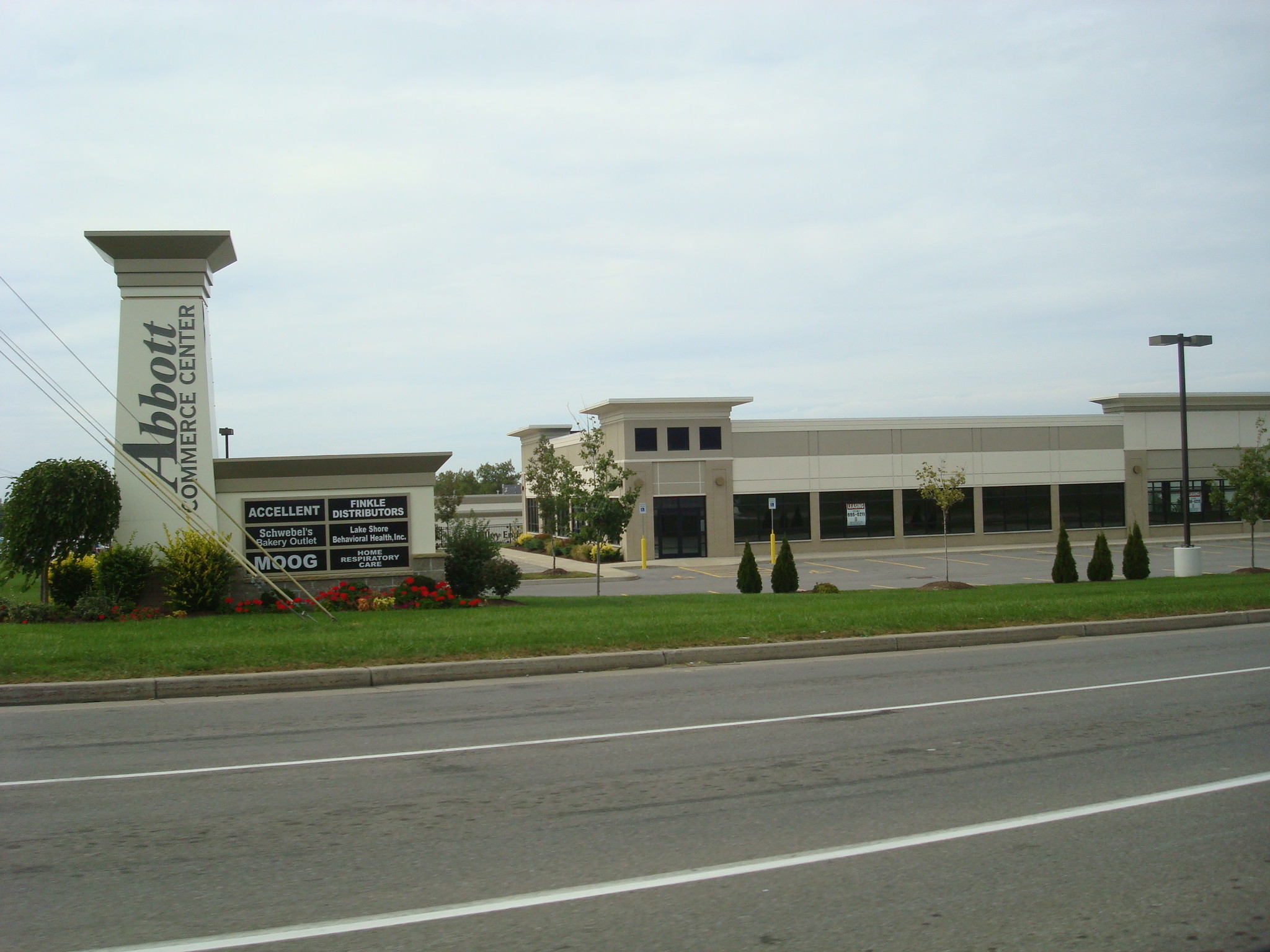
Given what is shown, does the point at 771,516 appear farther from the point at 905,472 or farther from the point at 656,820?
the point at 656,820

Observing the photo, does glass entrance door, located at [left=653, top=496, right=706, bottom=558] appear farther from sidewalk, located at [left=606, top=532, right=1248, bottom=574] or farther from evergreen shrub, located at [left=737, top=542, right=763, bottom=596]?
evergreen shrub, located at [left=737, top=542, right=763, bottom=596]

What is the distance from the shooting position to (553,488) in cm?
4500

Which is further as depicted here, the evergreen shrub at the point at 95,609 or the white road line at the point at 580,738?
the evergreen shrub at the point at 95,609

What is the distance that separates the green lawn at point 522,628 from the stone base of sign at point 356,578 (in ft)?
4.54

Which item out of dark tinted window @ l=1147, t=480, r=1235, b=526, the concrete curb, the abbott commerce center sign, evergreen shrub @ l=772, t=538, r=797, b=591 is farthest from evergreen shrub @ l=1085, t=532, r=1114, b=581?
dark tinted window @ l=1147, t=480, r=1235, b=526

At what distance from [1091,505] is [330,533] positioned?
4043 cm

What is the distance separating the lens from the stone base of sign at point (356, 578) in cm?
1814

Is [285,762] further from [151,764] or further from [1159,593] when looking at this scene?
[1159,593]

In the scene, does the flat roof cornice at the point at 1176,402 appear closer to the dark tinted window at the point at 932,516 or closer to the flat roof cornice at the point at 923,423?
the flat roof cornice at the point at 923,423

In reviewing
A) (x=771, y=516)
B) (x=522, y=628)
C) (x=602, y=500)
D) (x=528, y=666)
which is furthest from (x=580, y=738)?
(x=771, y=516)

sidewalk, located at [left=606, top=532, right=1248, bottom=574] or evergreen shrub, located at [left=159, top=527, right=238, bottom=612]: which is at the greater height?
evergreen shrub, located at [left=159, top=527, right=238, bottom=612]

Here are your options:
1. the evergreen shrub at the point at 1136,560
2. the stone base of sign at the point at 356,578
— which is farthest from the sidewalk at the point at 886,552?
the stone base of sign at the point at 356,578

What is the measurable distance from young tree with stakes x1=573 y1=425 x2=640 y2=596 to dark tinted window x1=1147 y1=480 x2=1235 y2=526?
2627cm

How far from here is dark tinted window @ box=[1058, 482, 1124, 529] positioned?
48.4 meters
